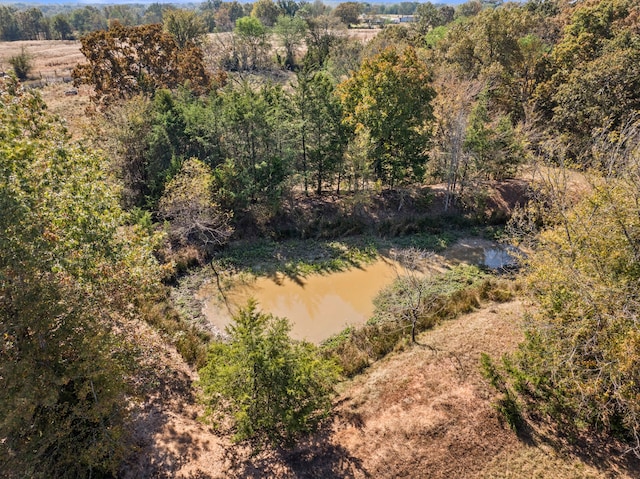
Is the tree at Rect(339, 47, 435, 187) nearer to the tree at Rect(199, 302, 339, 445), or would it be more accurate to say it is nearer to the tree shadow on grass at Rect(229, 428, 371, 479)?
the tree at Rect(199, 302, 339, 445)

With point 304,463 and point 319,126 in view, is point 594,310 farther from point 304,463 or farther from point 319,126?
point 319,126

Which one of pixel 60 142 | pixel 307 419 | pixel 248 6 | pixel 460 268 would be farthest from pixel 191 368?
pixel 248 6

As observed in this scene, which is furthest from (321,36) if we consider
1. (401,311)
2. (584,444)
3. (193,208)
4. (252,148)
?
(584,444)

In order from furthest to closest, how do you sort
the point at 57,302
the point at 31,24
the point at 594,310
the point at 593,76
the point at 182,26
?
the point at 31,24 → the point at 182,26 → the point at 593,76 → the point at 594,310 → the point at 57,302

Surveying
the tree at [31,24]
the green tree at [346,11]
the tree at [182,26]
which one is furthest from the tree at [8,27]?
the green tree at [346,11]

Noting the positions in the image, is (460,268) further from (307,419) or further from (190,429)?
(190,429)

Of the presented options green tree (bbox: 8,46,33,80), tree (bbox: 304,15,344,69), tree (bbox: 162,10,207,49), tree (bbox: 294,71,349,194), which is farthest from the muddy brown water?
green tree (bbox: 8,46,33,80)
